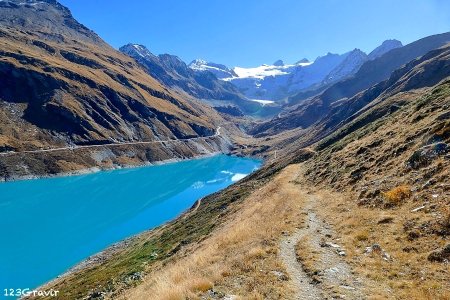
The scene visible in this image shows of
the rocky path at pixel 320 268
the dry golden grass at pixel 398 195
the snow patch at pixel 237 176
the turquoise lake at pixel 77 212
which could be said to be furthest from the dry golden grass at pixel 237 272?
the snow patch at pixel 237 176

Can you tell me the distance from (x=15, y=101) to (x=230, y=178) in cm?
12609

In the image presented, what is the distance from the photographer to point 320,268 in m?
17.0

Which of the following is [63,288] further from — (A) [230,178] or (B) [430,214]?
(A) [230,178]

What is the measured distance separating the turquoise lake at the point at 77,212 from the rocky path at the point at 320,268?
52.1 metres

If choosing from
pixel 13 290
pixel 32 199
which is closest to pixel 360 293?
pixel 13 290

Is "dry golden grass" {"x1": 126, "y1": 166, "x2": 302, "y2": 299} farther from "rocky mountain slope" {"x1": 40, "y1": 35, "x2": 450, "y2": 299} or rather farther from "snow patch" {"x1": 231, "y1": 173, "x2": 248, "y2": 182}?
"snow patch" {"x1": 231, "y1": 173, "x2": 248, "y2": 182}

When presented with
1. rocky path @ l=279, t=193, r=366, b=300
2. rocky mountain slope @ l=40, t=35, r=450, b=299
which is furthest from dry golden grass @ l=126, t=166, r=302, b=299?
rocky path @ l=279, t=193, r=366, b=300

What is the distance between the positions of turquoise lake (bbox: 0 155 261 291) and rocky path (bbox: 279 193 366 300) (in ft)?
171

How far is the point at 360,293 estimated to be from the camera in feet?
45.3

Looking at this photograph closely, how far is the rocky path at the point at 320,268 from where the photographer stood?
46.7 ft

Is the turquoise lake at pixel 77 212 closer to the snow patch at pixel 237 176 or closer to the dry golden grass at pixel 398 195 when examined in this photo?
the snow patch at pixel 237 176

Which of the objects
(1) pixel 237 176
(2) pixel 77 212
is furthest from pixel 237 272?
(1) pixel 237 176

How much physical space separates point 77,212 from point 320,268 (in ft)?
353

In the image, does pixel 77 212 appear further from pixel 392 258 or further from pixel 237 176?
pixel 392 258
